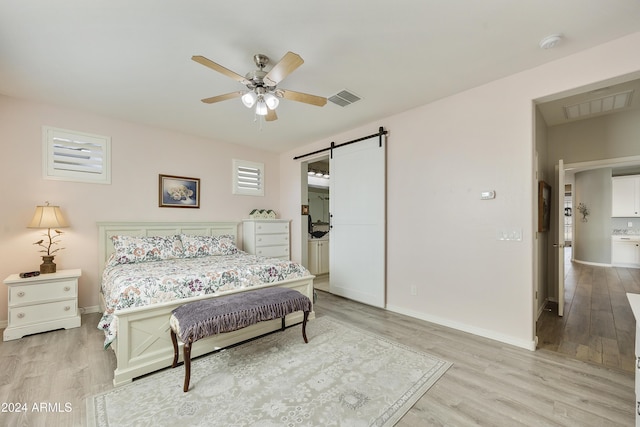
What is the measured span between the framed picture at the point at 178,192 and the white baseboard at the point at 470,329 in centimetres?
363

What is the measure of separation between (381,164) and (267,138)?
2.15 m

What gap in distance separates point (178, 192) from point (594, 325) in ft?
19.7

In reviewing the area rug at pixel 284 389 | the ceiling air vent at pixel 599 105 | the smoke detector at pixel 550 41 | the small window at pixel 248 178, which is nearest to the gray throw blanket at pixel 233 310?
the area rug at pixel 284 389

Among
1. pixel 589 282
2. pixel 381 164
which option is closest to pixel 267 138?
pixel 381 164

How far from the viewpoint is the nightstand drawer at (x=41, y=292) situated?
9.46ft

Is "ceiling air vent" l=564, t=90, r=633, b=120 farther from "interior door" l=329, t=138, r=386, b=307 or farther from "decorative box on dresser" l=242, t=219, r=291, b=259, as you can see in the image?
"decorative box on dresser" l=242, t=219, r=291, b=259

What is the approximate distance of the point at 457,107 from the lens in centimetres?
314

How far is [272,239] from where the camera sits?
16.7ft

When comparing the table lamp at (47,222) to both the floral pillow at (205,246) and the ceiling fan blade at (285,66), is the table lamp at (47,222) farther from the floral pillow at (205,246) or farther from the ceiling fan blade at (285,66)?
the ceiling fan blade at (285,66)

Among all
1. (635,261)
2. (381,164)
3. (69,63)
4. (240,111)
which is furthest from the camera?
(635,261)

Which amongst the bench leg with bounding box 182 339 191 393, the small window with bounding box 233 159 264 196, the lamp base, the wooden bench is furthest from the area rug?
the small window with bounding box 233 159 264 196

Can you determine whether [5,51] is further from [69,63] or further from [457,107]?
[457,107]

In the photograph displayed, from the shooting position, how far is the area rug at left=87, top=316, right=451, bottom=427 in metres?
1.71

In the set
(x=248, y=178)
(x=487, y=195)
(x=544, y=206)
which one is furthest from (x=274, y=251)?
(x=544, y=206)
